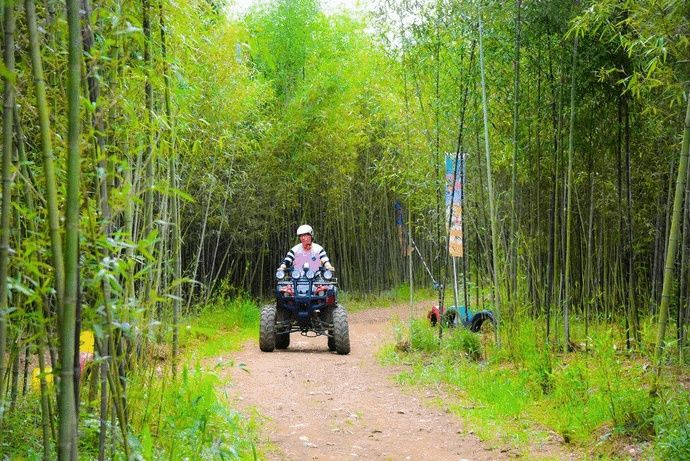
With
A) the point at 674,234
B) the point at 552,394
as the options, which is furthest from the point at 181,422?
the point at 552,394

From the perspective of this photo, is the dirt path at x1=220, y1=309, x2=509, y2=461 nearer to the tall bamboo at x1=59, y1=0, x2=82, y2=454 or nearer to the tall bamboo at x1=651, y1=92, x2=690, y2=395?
the tall bamboo at x1=651, y1=92, x2=690, y2=395

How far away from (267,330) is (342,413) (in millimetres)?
3085

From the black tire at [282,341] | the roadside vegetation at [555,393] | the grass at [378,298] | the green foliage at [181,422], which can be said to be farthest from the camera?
the grass at [378,298]

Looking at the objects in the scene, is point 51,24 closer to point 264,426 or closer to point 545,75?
point 264,426

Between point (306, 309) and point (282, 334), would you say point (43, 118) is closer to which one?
point (306, 309)

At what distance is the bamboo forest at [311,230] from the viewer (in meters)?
2.44

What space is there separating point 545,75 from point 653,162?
1452mm

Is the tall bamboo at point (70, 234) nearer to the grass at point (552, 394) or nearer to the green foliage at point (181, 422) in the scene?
the green foliage at point (181, 422)

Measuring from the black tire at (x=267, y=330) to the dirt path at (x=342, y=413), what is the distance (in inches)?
7.8

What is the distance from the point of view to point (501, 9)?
644 cm

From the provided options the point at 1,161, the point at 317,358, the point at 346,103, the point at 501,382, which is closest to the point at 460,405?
the point at 501,382

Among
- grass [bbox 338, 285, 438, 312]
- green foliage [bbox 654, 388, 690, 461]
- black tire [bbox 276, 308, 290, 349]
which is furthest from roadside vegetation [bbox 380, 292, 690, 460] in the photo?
grass [bbox 338, 285, 438, 312]

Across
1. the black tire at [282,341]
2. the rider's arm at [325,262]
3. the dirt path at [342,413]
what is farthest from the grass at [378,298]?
the dirt path at [342,413]

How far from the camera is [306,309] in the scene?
8.46 meters
